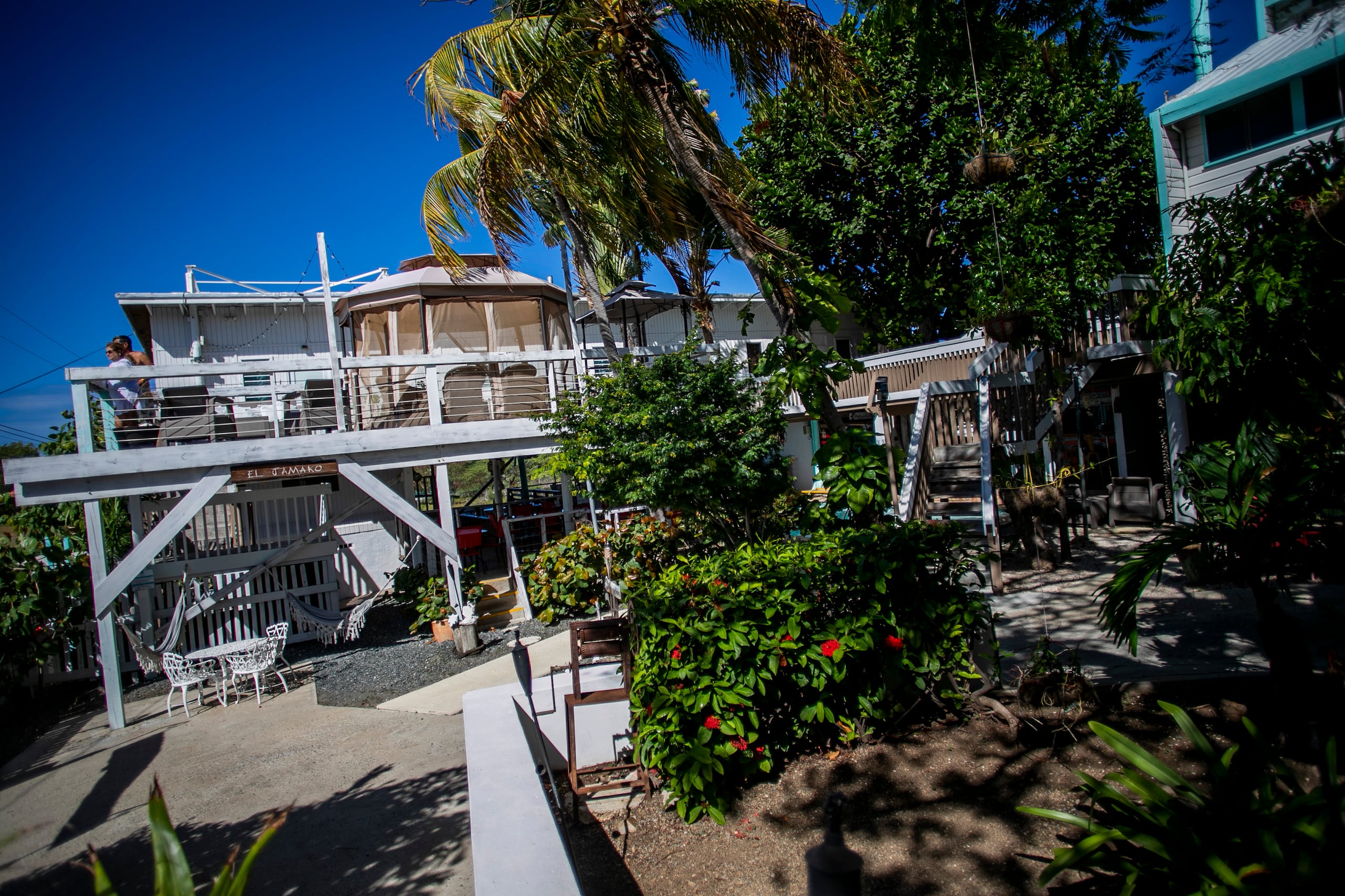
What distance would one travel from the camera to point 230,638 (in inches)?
397

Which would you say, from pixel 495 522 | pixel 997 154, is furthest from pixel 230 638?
pixel 997 154

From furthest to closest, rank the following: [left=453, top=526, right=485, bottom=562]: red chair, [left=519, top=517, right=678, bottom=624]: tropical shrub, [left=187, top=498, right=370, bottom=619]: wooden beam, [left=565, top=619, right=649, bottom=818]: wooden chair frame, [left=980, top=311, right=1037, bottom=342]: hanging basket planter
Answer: [left=453, top=526, right=485, bottom=562]: red chair → [left=187, top=498, right=370, bottom=619]: wooden beam → [left=519, top=517, right=678, bottom=624]: tropical shrub → [left=980, top=311, right=1037, bottom=342]: hanging basket planter → [left=565, top=619, right=649, bottom=818]: wooden chair frame

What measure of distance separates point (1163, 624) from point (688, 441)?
4815 mm

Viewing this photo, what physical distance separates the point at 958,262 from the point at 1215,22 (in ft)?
34.5

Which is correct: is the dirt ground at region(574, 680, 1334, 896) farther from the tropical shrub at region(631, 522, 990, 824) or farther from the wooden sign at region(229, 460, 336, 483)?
the wooden sign at region(229, 460, 336, 483)

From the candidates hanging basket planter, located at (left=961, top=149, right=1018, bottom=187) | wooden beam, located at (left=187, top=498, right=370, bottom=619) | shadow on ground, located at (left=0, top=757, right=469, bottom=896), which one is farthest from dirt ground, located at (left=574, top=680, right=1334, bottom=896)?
wooden beam, located at (left=187, top=498, right=370, bottom=619)

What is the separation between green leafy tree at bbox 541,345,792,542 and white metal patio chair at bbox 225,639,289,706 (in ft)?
13.9

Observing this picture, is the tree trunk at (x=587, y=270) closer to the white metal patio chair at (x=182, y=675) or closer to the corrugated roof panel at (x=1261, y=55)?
the white metal patio chair at (x=182, y=675)

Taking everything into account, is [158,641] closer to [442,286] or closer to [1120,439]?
[442,286]

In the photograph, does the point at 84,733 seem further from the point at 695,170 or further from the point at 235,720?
the point at 695,170

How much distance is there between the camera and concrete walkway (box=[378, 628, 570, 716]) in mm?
7422

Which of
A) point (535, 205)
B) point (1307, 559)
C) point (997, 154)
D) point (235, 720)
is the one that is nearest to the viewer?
point (1307, 559)

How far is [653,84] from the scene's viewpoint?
623 cm

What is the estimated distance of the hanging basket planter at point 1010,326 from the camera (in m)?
8.75
